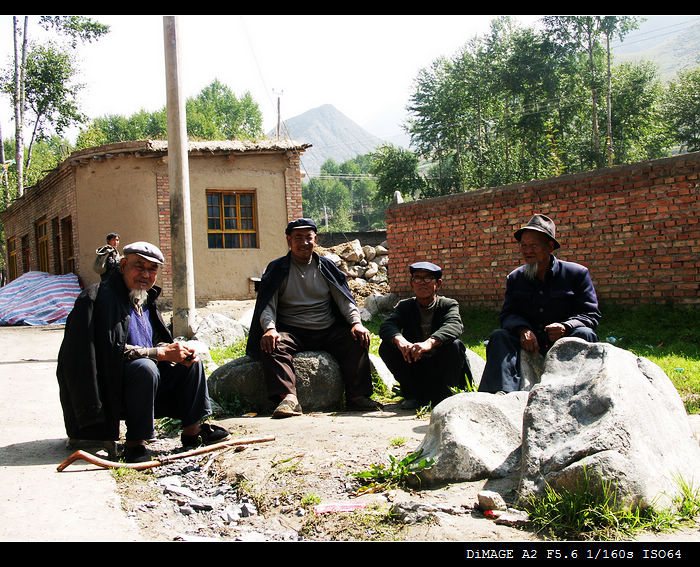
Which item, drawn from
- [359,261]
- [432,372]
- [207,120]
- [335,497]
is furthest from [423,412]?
[207,120]

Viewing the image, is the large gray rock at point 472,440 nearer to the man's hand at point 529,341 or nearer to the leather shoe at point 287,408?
the man's hand at point 529,341

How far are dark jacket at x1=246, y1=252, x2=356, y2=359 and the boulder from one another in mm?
3905

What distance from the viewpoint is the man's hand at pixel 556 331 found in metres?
4.68

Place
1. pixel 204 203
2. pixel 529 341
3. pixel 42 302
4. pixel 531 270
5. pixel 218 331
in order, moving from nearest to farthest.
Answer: pixel 529 341
pixel 531 270
pixel 218 331
pixel 204 203
pixel 42 302

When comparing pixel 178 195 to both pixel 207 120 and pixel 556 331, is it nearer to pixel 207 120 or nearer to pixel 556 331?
pixel 556 331

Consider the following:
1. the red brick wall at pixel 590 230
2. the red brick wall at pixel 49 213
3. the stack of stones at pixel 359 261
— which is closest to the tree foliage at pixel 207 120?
the red brick wall at pixel 49 213

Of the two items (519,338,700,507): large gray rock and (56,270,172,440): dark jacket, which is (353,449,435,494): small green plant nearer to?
(519,338,700,507): large gray rock

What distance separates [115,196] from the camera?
50.3 ft

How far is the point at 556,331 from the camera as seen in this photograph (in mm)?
4684

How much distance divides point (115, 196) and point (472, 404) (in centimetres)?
1356

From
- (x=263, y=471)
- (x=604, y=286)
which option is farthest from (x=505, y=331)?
(x=604, y=286)

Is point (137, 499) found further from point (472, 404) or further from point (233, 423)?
point (472, 404)

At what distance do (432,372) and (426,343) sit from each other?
39cm
